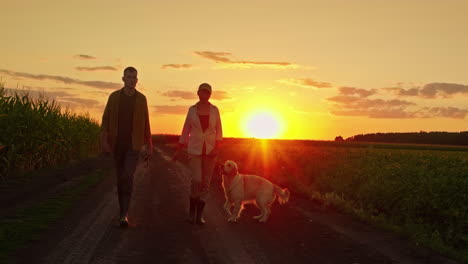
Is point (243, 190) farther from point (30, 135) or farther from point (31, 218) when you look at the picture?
point (30, 135)

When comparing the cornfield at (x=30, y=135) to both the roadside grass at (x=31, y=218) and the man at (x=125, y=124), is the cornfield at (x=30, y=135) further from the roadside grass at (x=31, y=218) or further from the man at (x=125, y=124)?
the man at (x=125, y=124)

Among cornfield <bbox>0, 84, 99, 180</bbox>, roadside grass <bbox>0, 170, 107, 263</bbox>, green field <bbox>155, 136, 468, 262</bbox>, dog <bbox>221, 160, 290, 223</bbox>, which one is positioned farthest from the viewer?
cornfield <bbox>0, 84, 99, 180</bbox>

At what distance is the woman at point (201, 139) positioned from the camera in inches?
366

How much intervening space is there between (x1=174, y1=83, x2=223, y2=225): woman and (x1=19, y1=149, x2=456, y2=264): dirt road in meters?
0.77

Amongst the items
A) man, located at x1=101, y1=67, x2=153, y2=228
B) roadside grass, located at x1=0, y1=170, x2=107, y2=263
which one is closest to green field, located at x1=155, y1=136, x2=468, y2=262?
man, located at x1=101, y1=67, x2=153, y2=228

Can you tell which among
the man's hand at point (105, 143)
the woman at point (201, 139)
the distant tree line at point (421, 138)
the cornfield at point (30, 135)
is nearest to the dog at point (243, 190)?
the woman at point (201, 139)

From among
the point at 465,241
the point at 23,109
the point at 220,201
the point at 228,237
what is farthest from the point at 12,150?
the point at 465,241

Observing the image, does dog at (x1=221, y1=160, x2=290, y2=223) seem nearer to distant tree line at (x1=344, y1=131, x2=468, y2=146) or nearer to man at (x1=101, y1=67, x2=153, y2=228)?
man at (x1=101, y1=67, x2=153, y2=228)

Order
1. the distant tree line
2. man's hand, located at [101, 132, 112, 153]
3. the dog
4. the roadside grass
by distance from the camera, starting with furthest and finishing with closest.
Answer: the distant tree line → the dog → man's hand, located at [101, 132, 112, 153] → the roadside grass

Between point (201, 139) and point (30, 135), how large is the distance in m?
13.9

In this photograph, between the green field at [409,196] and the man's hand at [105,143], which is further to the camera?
the green field at [409,196]

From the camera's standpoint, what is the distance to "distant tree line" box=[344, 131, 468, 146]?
69.9 m

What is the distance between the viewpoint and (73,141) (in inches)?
1198

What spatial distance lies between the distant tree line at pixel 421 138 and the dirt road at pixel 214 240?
63880 millimetres
